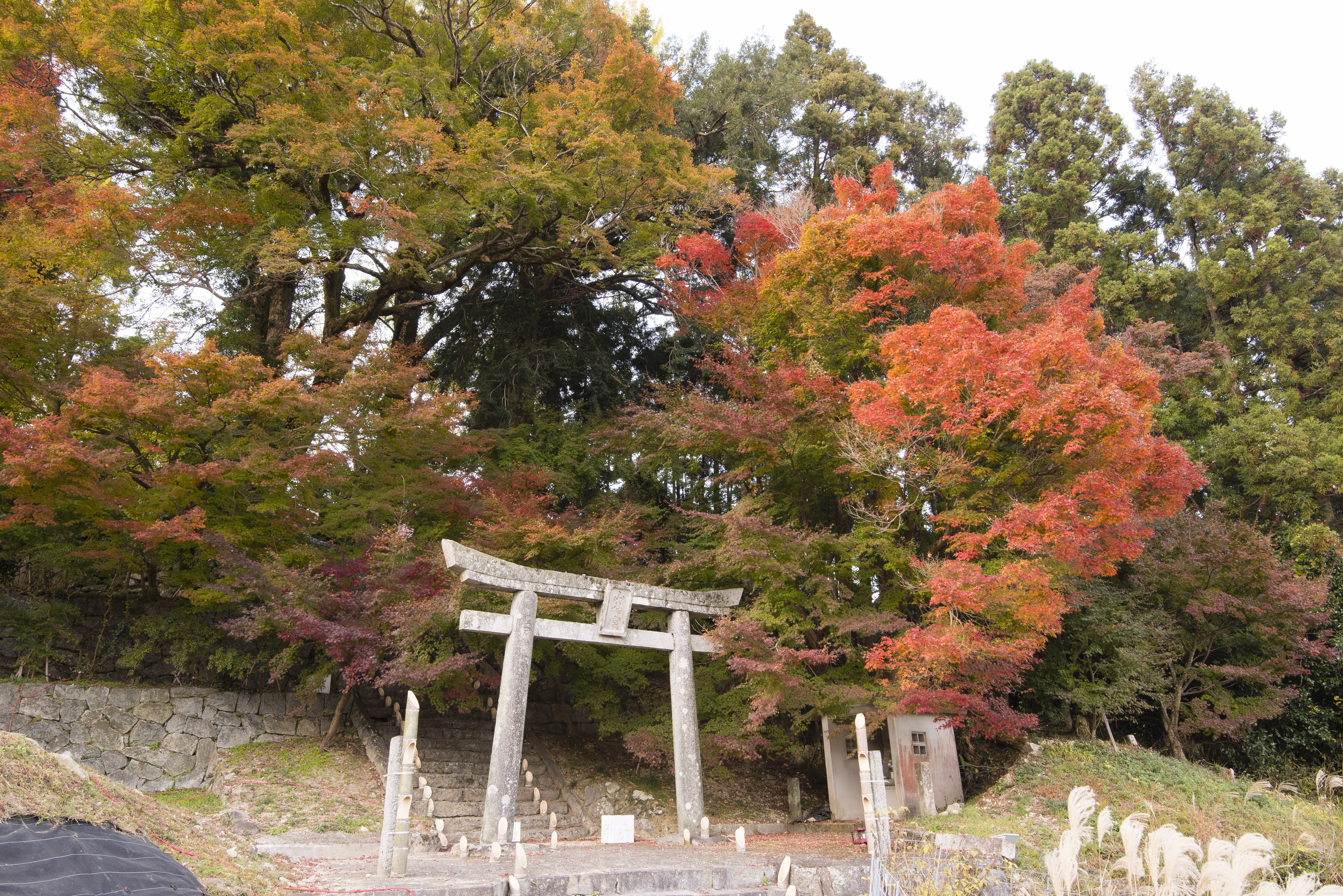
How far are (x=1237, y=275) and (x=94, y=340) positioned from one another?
22.0 meters

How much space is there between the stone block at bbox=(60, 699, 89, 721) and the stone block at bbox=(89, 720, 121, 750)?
0.23 m

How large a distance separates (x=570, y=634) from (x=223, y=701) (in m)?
5.88

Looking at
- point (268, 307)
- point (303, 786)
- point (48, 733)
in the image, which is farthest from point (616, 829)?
point (268, 307)

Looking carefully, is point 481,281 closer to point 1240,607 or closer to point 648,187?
point 648,187

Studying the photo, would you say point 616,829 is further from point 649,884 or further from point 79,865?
point 79,865

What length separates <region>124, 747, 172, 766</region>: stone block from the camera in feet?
33.0

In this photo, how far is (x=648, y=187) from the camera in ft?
42.6

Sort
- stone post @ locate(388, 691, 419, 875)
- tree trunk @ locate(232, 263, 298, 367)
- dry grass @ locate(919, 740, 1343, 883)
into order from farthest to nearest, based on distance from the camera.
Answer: tree trunk @ locate(232, 263, 298, 367)
dry grass @ locate(919, 740, 1343, 883)
stone post @ locate(388, 691, 419, 875)

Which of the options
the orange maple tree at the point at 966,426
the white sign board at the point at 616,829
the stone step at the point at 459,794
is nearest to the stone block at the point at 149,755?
the stone step at the point at 459,794

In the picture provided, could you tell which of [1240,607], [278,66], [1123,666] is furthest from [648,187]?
[1240,607]

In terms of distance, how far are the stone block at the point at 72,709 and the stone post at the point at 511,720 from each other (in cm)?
616

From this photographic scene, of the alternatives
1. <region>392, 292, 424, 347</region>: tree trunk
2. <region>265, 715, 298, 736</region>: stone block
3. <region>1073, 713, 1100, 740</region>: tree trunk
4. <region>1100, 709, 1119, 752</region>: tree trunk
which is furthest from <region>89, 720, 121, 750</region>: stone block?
<region>1073, 713, 1100, 740</region>: tree trunk

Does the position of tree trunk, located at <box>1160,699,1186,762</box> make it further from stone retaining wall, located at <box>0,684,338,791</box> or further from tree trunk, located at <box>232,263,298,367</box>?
tree trunk, located at <box>232,263,298,367</box>

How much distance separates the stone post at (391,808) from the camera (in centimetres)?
631
